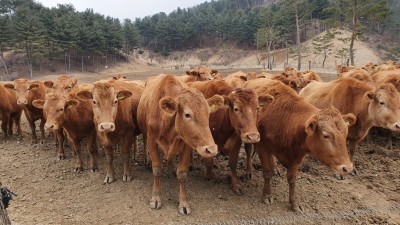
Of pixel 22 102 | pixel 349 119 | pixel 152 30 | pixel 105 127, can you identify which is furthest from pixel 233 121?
pixel 152 30

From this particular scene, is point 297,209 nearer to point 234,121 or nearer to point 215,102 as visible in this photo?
point 234,121

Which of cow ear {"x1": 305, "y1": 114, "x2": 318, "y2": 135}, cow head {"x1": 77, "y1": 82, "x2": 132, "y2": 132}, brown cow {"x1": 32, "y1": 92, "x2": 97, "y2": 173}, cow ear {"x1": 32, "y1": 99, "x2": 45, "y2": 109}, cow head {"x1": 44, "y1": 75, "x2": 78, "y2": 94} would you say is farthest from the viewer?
cow head {"x1": 44, "y1": 75, "x2": 78, "y2": 94}

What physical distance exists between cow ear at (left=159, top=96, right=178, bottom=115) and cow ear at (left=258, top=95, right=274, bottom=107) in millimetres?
1699

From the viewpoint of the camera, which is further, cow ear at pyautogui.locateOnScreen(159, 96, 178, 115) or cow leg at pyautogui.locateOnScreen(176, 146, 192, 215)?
cow leg at pyautogui.locateOnScreen(176, 146, 192, 215)

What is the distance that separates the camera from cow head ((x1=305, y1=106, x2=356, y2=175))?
186 inches

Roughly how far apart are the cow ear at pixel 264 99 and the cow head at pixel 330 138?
99cm

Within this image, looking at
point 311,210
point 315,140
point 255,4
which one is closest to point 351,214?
point 311,210

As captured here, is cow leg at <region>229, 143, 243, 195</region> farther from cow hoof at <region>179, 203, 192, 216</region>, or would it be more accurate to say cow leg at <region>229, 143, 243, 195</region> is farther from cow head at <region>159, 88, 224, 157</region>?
cow head at <region>159, 88, 224, 157</region>

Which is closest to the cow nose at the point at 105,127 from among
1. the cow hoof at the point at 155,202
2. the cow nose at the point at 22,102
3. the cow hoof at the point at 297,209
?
the cow hoof at the point at 155,202

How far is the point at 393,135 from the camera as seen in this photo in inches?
384

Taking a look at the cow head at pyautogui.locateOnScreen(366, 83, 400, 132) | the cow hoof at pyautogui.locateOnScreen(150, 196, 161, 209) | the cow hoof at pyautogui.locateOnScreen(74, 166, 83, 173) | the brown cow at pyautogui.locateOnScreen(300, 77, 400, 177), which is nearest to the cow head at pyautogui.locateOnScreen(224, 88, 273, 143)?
the cow hoof at pyautogui.locateOnScreen(150, 196, 161, 209)

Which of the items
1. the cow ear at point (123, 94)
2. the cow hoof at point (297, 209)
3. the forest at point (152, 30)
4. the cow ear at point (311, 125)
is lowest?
the cow hoof at point (297, 209)

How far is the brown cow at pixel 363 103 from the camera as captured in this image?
688cm

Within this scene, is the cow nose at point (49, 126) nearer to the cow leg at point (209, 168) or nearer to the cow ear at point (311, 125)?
the cow leg at point (209, 168)
